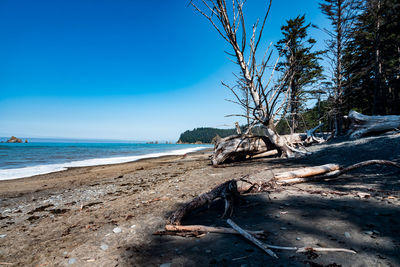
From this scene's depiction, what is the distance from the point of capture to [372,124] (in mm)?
9688

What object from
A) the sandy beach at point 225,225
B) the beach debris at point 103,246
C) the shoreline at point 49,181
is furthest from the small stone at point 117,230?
the shoreline at point 49,181

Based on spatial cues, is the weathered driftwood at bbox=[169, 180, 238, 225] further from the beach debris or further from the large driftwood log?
the large driftwood log

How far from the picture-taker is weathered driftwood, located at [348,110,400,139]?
30.0 feet

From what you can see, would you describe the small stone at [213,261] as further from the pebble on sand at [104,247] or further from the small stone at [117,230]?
the small stone at [117,230]

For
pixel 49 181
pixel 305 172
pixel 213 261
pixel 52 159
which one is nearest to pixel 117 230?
pixel 213 261

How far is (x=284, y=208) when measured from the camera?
2.66m

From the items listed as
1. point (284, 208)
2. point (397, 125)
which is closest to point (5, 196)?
point (284, 208)

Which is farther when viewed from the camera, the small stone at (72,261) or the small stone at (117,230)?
the small stone at (117,230)

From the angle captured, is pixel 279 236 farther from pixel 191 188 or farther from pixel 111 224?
pixel 191 188

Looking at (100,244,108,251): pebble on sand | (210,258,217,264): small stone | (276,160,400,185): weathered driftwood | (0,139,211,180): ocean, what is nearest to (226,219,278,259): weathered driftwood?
(210,258,217,264): small stone

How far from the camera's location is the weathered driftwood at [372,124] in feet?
30.0

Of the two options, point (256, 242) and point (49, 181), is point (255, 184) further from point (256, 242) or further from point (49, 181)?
point (49, 181)

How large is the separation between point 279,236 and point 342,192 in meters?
2.12

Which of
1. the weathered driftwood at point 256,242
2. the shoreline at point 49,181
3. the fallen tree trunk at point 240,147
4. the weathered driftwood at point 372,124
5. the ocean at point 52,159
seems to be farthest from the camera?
the ocean at point 52,159
